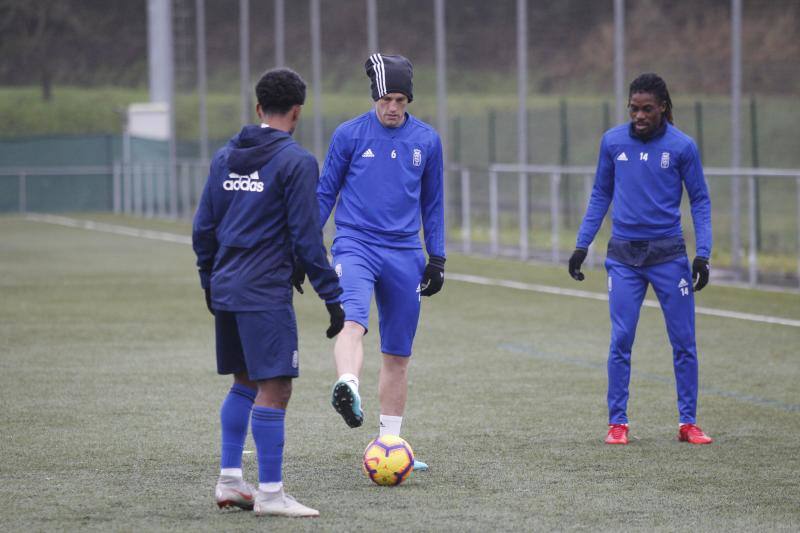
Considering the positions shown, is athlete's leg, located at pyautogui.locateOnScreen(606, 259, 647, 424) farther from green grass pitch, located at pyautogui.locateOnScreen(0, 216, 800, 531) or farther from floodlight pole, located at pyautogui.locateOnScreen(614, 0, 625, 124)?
floodlight pole, located at pyautogui.locateOnScreen(614, 0, 625, 124)

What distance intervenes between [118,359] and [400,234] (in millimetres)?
5212

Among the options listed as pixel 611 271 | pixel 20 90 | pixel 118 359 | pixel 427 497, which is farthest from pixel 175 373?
pixel 20 90

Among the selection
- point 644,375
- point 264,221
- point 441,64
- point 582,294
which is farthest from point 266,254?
point 441,64

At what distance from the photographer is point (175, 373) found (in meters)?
11.2

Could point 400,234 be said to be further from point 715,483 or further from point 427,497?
point 715,483

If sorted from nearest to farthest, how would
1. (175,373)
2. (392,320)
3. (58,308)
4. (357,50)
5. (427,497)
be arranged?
(427,497) < (392,320) < (175,373) < (58,308) < (357,50)

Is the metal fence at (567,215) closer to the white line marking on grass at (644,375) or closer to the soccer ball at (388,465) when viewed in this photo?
the white line marking on grass at (644,375)

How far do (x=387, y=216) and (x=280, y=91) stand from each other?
1.34m

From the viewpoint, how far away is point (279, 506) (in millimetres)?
6363

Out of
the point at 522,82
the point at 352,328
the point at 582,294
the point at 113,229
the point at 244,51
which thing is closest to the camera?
the point at 352,328

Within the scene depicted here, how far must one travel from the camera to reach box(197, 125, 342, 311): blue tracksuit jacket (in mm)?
6211

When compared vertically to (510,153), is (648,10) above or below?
above

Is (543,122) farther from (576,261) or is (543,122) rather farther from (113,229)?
(576,261)

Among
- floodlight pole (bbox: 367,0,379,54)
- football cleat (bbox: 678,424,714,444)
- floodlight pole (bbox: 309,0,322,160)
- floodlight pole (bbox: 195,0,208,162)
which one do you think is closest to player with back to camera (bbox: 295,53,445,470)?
football cleat (bbox: 678,424,714,444)
